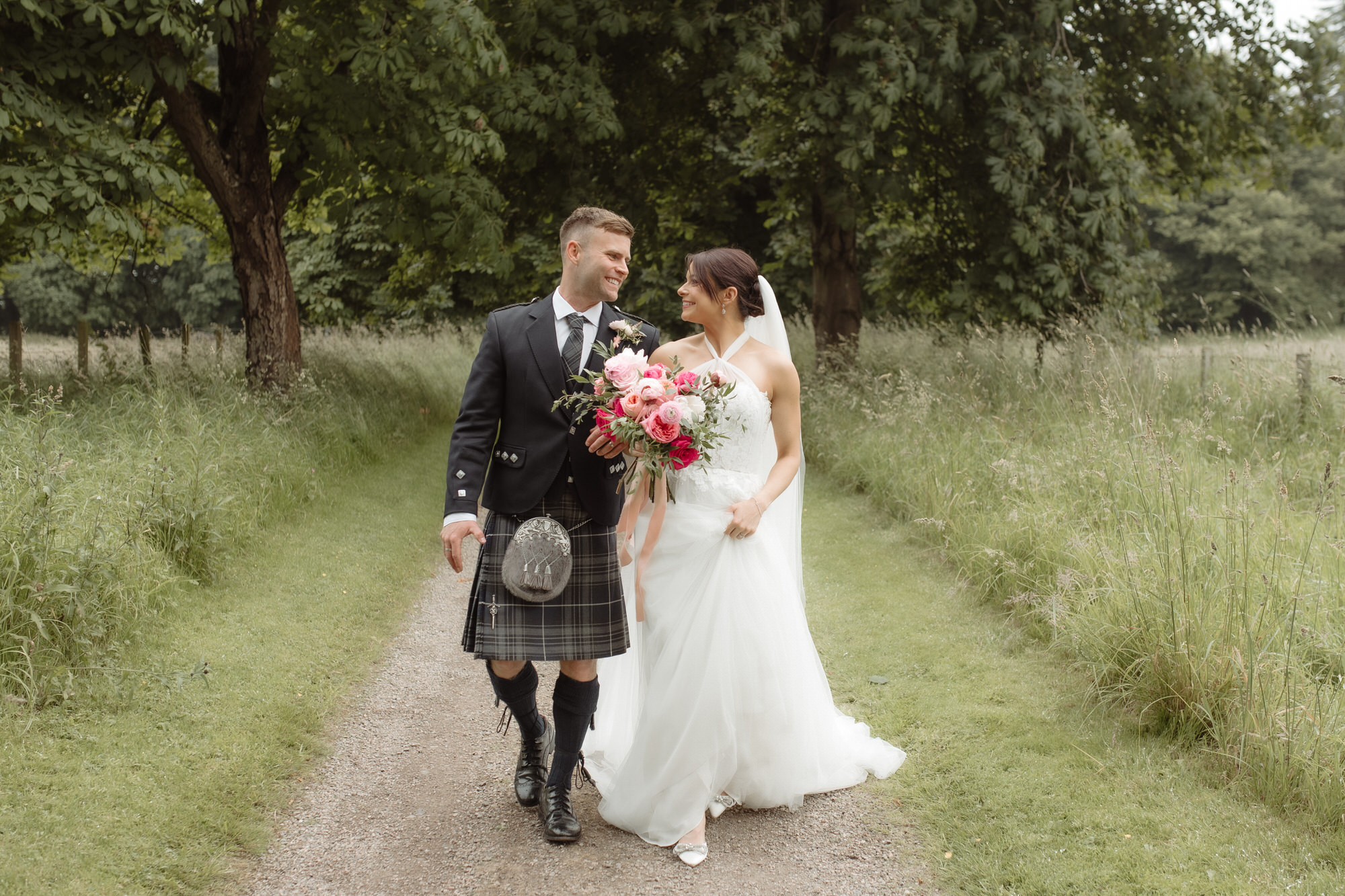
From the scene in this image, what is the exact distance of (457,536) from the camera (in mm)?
3373

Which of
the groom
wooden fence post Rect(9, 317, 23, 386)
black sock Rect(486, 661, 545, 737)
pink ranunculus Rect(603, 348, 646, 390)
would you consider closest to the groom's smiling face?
the groom

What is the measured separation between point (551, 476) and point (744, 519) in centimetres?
75

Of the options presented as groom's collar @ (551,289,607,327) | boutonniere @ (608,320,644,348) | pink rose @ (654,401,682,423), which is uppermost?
groom's collar @ (551,289,607,327)

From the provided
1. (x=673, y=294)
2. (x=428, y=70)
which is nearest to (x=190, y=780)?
(x=428, y=70)

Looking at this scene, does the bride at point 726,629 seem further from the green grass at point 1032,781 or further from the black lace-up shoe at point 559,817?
the green grass at point 1032,781

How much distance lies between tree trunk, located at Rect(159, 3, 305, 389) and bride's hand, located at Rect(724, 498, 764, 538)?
27.8ft

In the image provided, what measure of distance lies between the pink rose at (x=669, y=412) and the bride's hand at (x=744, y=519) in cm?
63

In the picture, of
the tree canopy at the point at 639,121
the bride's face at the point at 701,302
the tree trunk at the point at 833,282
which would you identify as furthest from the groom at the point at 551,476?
the tree trunk at the point at 833,282

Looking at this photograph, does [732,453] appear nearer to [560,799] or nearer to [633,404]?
[633,404]

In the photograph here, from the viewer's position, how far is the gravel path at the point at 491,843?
3.35 m

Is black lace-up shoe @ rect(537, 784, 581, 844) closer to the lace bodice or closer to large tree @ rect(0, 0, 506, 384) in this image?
the lace bodice

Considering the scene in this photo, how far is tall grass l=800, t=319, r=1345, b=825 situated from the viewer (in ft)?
12.6

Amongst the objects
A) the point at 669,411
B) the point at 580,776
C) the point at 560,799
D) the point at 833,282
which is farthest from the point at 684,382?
the point at 833,282

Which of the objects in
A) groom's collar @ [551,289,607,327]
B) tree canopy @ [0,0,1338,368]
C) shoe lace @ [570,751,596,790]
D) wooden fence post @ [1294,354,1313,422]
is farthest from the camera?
wooden fence post @ [1294,354,1313,422]
